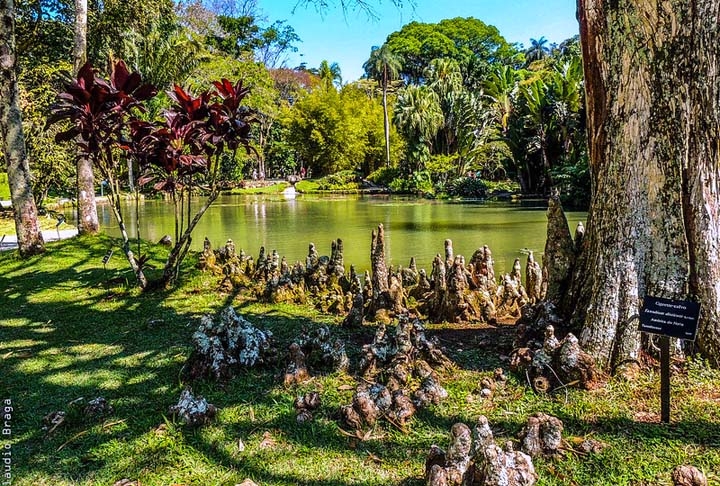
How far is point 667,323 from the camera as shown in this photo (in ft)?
6.88

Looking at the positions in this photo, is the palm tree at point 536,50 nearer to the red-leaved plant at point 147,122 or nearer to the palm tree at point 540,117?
the palm tree at point 540,117

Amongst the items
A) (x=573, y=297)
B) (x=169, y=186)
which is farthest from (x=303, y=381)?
(x=169, y=186)

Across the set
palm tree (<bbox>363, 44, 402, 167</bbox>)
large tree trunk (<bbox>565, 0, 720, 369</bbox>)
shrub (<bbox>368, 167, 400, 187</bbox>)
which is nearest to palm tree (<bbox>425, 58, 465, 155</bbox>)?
shrub (<bbox>368, 167, 400, 187</bbox>)

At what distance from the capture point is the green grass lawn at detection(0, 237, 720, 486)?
6.51ft

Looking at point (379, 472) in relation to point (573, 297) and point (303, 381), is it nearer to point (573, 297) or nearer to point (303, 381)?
point (303, 381)

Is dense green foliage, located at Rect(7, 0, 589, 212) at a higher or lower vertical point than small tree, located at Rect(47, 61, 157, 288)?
higher

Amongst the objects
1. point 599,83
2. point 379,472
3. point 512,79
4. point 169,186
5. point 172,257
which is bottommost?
point 379,472

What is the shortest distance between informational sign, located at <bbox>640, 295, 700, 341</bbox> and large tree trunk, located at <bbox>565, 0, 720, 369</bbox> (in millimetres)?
457

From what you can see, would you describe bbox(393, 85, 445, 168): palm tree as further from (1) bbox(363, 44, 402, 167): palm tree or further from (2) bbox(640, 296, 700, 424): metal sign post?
(2) bbox(640, 296, 700, 424): metal sign post

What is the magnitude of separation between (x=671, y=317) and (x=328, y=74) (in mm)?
42592

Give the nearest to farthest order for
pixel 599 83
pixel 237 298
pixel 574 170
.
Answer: pixel 599 83 → pixel 237 298 → pixel 574 170

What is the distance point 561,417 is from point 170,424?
183 centimetres

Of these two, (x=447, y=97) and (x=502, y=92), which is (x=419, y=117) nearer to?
(x=447, y=97)

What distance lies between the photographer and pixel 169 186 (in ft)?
15.1
